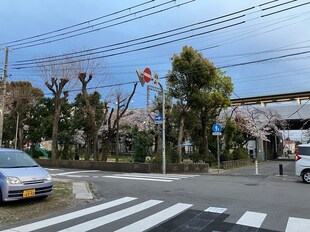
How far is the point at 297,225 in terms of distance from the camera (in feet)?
21.3

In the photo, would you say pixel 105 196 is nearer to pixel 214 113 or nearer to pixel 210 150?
pixel 214 113

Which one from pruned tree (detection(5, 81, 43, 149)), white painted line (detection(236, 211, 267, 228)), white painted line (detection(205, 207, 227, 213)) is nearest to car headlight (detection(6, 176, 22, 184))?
white painted line (detection(205, 207, 227, 213))

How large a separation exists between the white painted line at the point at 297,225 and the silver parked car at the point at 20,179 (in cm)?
610

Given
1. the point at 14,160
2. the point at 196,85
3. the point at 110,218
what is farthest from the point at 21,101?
the point at 110,218

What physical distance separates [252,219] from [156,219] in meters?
2.13

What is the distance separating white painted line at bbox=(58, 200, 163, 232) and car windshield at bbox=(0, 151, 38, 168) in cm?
324

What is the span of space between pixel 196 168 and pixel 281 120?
22795 millimetres

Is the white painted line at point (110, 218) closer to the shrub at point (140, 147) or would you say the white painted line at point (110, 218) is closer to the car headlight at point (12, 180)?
the car headlight at point (12, 180)

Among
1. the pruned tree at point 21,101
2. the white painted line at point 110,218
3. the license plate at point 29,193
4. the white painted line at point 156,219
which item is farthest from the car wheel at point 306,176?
the pruned tree at point 21,101

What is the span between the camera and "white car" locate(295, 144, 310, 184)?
14664 millimetres

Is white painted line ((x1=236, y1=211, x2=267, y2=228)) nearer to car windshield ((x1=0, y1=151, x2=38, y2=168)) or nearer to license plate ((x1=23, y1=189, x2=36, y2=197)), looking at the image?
license plate ((x1=23, y1=189, x2=36, y2=197))

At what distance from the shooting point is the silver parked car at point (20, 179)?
25.5 ft

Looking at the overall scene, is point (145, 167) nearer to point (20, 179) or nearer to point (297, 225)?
point (20, 179)

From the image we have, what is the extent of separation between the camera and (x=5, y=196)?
7.75m
